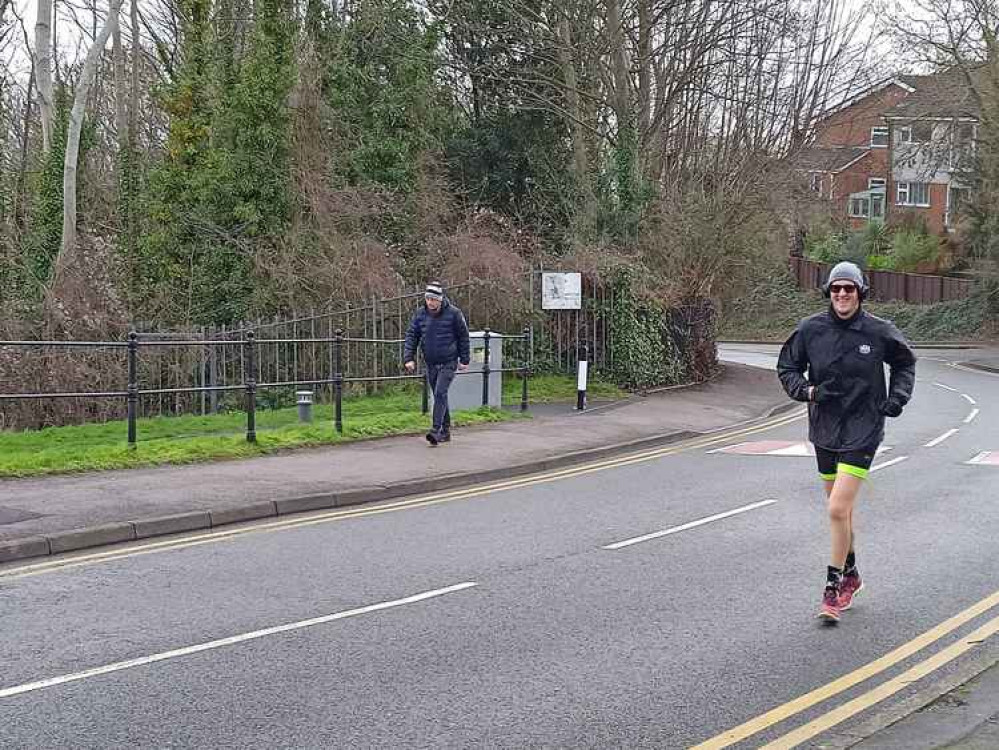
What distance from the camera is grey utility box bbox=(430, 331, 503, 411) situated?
1884 cm

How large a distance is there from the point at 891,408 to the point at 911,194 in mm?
68784

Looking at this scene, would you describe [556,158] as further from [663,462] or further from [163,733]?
[163,733]

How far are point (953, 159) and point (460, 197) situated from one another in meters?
31.6

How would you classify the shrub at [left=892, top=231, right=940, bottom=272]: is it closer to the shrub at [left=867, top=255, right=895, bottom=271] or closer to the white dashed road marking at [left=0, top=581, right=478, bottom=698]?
the shrub at [left=867, top=255, right=895, bottom=271]

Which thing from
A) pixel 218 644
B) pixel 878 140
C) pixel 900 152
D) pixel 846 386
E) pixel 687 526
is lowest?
pixel 687 526

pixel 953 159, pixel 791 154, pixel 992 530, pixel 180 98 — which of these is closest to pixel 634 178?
pixel 791 154

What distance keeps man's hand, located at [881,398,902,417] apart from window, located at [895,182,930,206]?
67.4m

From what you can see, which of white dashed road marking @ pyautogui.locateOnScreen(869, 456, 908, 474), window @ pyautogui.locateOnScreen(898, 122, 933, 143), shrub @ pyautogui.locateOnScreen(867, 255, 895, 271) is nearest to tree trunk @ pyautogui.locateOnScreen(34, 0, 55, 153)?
white dashed road marking @ pyautogui.locateOnScreen(869, 456, 908, 474)

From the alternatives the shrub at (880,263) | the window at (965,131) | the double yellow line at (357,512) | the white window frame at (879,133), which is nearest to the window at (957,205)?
the window at (965,131)

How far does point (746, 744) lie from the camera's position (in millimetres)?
5062

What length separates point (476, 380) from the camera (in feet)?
63.3

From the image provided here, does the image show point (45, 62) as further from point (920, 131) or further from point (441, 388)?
point (920, 131)

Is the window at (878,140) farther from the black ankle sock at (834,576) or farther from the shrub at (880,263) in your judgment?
the black ankle sock at (834,576)

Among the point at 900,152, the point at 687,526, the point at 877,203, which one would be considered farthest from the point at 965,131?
the point at 687,526
